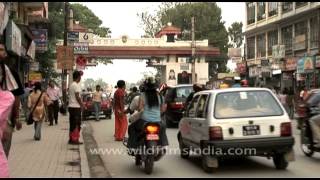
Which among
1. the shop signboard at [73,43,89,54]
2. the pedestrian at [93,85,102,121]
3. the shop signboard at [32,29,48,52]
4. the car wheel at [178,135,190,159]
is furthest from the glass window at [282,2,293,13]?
the car wheel at [178,135,190,159]

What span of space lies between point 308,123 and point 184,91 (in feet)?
36.0

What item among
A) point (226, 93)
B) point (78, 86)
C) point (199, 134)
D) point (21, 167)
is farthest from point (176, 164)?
point (78, 86)

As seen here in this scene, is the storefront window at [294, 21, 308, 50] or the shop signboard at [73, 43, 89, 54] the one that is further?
the storefront window at [294, 21, 308, 50]

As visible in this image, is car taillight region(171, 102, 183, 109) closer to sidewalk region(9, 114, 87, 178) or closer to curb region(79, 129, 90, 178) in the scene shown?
sidewalk region(9, 114, 87, 178)

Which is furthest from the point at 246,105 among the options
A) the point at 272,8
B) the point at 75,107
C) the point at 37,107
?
the point at 272,8

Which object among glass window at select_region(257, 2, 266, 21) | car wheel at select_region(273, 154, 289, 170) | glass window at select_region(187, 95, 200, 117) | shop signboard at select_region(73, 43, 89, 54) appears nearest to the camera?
car wheel at select_region(273, 154, 289, 170)

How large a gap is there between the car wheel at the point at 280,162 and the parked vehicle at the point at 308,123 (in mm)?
1714

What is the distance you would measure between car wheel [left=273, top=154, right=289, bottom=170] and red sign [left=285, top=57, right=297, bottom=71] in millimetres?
35088

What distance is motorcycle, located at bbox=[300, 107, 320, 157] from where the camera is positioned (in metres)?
12.8

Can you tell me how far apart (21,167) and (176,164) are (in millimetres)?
3181

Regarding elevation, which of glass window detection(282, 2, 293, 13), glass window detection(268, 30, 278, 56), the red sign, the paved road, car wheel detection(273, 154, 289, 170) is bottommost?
the paved road

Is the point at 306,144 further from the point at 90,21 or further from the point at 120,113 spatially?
the point at 90,21

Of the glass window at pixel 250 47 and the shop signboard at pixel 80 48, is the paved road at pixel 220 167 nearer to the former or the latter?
the shop signboard at pixel 80 48

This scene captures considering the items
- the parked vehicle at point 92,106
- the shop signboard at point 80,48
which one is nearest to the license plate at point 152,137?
the shop signboard at point 80,48
